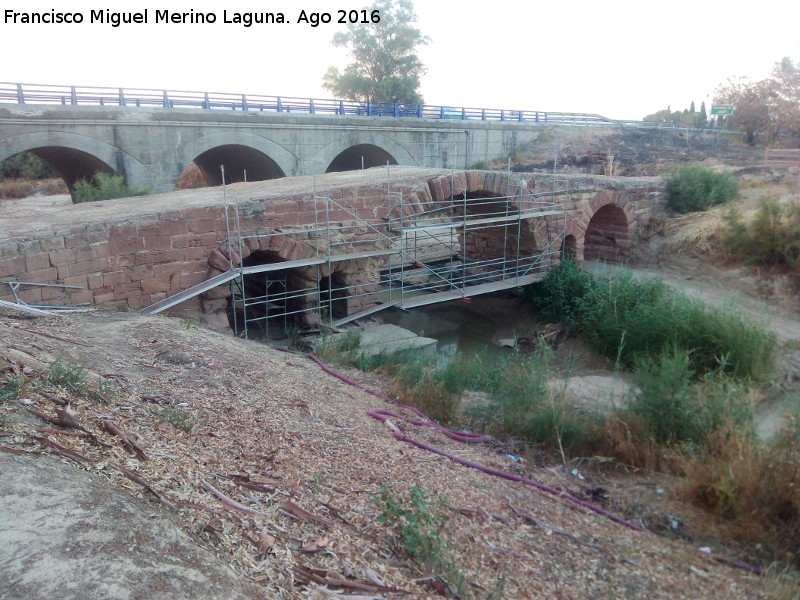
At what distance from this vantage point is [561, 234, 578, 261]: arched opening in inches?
490

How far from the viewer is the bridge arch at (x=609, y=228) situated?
12656mm

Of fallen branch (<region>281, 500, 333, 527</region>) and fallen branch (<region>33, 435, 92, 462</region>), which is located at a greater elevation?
fallen branch (<region>33, 435, 92, 462</region>)

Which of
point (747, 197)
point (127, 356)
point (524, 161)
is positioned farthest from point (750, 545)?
point (524, 161)

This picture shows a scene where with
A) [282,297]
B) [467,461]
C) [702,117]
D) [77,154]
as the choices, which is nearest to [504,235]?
[282,297]

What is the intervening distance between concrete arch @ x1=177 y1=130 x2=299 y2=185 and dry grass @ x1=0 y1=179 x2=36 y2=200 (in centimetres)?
897

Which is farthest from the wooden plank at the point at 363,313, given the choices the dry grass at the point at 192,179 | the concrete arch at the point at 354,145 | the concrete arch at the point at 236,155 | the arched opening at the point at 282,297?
the dry grass at the point at 192,179

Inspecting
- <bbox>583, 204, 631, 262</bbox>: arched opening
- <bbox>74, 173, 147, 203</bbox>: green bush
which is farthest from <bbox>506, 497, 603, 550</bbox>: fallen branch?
<bbox>74, 173, 147, 203</bbox>: green bush

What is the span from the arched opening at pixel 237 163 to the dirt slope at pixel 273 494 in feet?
41.9

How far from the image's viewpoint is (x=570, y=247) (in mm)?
12523

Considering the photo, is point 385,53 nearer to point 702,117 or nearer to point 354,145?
point 354,145

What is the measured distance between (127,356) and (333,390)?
6.26 ft

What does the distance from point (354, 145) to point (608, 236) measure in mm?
9367

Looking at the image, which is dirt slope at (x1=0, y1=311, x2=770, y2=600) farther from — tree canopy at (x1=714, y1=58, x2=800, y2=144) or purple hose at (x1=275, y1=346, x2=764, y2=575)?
tree canopy at (x1=714, y1=58, x2=800, y2=144)

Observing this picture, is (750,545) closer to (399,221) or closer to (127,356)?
(127,356)
